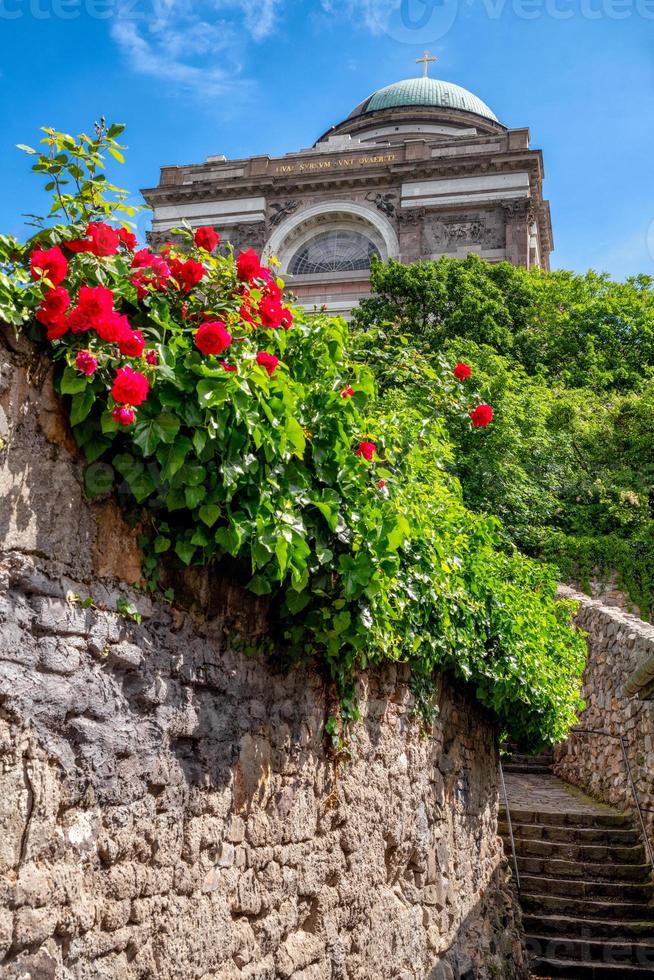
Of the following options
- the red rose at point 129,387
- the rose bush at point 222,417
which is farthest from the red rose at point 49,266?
the red rose at point 129,387

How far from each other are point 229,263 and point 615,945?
749cm

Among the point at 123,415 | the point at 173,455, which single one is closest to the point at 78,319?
the point at 123,415

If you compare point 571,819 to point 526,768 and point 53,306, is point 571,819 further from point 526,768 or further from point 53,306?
point 53,306

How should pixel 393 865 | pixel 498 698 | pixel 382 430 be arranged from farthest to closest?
1. pixel 498 698
2. pixel 393 865
3. pixel 382 430

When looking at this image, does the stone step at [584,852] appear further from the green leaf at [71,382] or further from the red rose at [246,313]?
the green leaf at [71,382]

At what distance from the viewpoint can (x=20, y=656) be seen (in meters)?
2.57

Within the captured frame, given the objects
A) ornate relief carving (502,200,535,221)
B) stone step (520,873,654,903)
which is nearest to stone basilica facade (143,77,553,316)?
ornate relief carving (502,200,535,221)

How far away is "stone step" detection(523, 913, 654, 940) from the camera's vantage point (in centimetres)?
817

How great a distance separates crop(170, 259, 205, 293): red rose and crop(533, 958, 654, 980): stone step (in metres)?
7.16

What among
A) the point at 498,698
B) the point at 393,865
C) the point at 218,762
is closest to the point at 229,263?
the point at 218,762

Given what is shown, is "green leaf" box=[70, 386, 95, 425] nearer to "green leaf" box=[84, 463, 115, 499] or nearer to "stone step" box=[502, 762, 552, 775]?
"green leaf" box=[84, 463, 115, 499]

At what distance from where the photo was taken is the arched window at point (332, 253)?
34.4 meters

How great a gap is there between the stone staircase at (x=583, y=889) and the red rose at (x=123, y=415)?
7.19 meters

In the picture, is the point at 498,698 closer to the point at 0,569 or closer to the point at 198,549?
the point at 198,549
